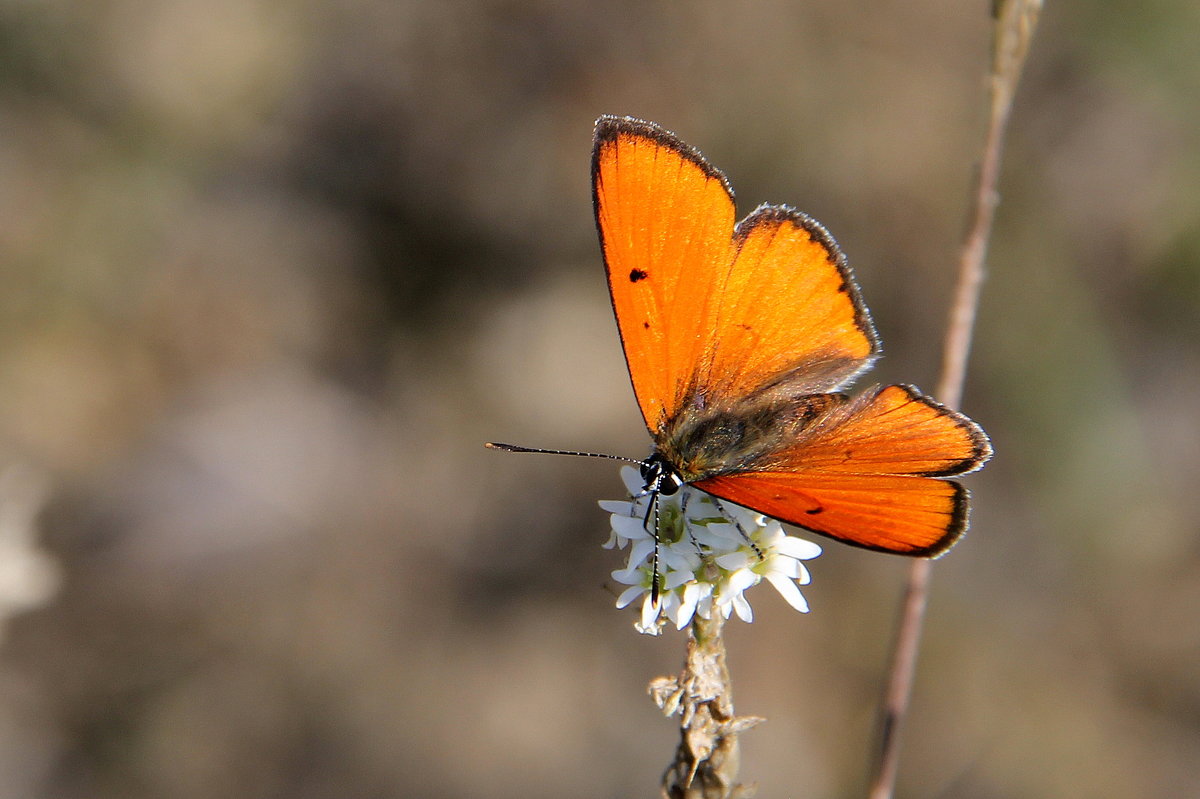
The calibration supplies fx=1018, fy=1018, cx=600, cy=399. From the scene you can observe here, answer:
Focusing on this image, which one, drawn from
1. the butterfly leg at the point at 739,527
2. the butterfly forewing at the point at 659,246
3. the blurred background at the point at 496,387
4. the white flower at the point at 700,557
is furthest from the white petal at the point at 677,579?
the blurred background at the point at 496,387

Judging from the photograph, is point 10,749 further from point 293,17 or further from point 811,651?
point 293,17

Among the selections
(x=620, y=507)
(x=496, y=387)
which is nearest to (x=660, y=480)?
(x=620, y=507)

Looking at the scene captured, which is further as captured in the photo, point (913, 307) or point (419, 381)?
point (419, 381)

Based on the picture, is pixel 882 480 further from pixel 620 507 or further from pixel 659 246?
pixel 659 246

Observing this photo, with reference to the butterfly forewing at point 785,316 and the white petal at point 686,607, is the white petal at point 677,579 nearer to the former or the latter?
the white petal at point 686,607

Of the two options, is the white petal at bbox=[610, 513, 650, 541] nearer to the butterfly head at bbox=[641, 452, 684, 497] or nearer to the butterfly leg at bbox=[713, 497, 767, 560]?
the butterfly head at bbox=[641, 452, 684, 497]

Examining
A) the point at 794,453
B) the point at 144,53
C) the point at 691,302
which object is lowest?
the point at 794,453

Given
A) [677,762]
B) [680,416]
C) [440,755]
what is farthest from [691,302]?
[440,755]
